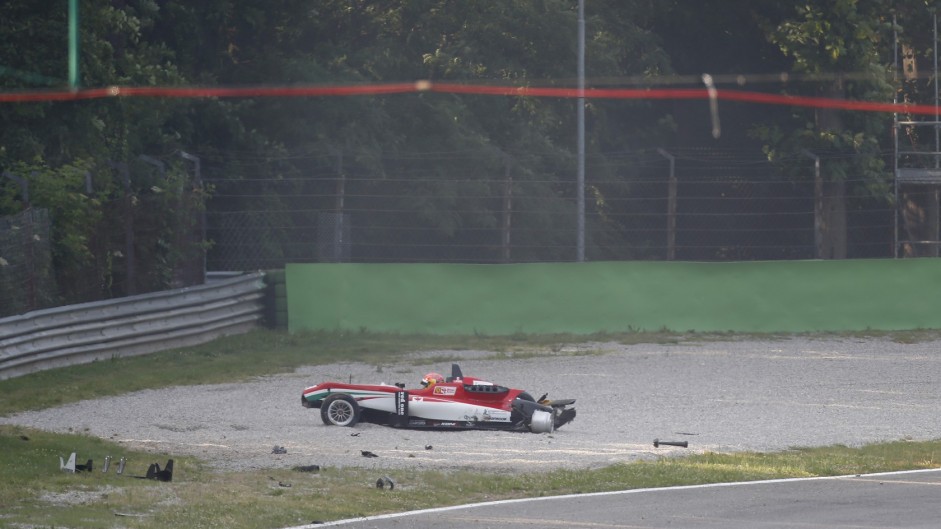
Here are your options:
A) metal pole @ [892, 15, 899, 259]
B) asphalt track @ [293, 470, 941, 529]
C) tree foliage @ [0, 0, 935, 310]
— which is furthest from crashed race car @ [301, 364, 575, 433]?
metal pole @ [892, 15, 899, 259]

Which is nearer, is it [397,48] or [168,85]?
[168,85]

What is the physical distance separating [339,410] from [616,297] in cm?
965

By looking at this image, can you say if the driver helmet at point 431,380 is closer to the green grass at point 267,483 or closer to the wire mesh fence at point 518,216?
the green grass at point 267,483

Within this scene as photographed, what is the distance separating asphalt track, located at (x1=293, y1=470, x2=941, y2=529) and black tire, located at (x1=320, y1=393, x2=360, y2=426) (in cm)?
410

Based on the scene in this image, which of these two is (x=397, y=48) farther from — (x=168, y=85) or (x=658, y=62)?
(x=168, y=85)

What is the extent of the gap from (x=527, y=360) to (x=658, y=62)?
16.9 m

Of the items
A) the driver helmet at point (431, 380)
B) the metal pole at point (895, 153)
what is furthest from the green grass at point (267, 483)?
the metal pole at point (895, 153)

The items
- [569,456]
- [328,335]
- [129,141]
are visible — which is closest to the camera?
[569,456]

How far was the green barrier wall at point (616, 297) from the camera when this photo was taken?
22531 millimetres

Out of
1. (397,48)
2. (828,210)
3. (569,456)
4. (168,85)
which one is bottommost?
(569,456)

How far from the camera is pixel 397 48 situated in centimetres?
A: 3353

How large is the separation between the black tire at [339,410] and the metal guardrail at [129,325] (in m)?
4.76

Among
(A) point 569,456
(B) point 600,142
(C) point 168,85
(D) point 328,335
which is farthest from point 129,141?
(A) point 569,456

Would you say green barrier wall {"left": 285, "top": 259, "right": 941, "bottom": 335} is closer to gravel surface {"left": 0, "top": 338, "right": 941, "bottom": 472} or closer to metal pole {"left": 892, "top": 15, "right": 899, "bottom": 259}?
gravel surface {"left": 0, "top": 338, "right": 941, "bottom": 472}
